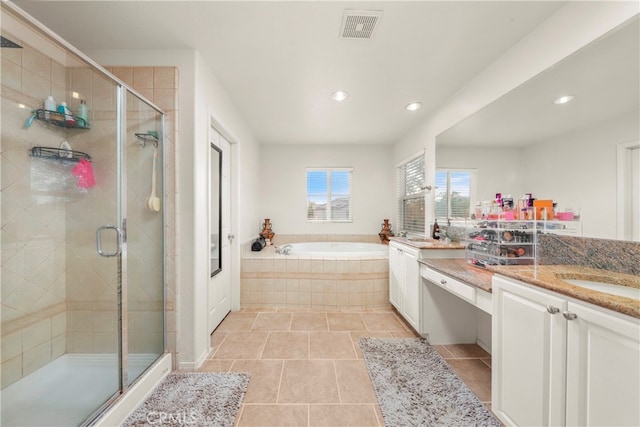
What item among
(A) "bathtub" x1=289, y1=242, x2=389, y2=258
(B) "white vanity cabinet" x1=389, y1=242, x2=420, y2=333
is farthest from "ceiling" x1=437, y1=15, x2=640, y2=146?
(A) "bathtub" x1=289, y1=242, x2=389, y2=258

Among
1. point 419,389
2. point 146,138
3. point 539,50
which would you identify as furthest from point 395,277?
point 146,138

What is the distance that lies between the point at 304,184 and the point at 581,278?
3.76 metres

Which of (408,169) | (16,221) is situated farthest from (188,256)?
(408,169)

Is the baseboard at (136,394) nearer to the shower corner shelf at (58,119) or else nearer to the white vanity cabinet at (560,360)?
the shower corner shelf at (58,119)

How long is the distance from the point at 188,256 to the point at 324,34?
1.85 metres

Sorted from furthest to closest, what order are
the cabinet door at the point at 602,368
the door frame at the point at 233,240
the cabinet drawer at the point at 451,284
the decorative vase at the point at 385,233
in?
the decorative vase at the point at 385,233, the door frame at the point at 233,240, the cabinet drawer at the point at 451,284, the cabinet door at the point at 602,368

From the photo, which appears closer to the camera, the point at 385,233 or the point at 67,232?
the point at 67,232

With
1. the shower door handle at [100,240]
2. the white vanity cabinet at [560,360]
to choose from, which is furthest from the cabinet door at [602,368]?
the shower door handle at [100,240]

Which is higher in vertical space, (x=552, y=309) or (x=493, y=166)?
(x=493, y=166)

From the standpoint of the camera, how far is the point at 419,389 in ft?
5.46

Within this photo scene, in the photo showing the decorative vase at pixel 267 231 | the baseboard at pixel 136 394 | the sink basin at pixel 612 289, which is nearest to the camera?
the sink basin at pixel 612 289

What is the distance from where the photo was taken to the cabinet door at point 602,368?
2.56 feet

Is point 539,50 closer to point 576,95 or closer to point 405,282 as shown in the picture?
point 576,95

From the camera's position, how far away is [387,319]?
278 cm
